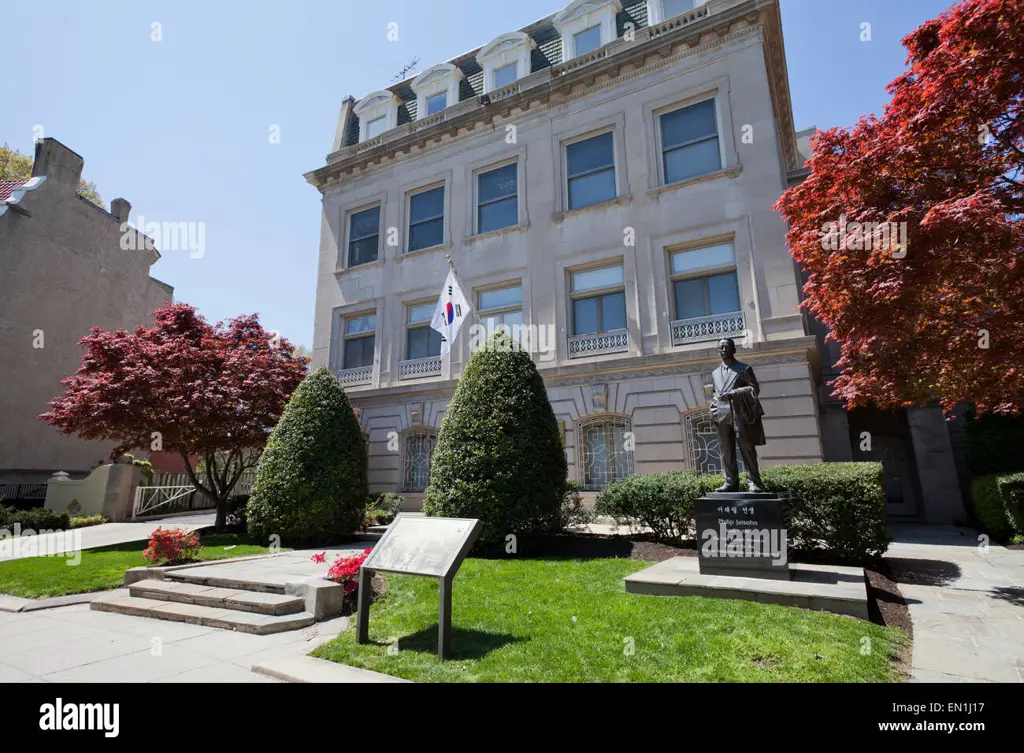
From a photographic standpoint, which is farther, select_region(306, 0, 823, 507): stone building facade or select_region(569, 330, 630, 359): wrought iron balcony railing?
select_region(569, 330, 630, 359): wrought iron balcony railing

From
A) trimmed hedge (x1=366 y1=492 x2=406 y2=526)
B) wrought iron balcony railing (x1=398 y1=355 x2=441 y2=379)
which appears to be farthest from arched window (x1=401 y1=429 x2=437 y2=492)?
wrought iron balcony railing (x1=398 y1=355 x2=441 y2=379)

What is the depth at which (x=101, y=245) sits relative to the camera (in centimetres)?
2631

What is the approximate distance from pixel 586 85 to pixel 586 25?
9.34ft

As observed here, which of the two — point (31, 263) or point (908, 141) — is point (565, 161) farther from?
point (31, 263)

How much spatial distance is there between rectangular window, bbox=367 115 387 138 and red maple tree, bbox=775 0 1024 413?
774 inches

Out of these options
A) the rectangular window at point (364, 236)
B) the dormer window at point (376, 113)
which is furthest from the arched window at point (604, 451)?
the dormer window at point (376, 113)

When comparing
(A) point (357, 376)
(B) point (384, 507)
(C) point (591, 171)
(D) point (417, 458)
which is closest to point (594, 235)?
(C) point (591, 171)

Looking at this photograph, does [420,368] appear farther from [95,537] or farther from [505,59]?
[505,59]

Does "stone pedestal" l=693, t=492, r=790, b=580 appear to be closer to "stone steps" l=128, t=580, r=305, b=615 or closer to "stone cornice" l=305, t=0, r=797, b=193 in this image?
"stone steps" l=128, t=580, r=305, b=615

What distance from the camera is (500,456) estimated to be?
9922 millimetres

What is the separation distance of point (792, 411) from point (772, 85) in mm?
10743

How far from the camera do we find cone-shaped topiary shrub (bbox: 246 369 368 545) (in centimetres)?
1184

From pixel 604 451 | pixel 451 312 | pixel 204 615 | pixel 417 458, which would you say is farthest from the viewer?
pixel 417 458
